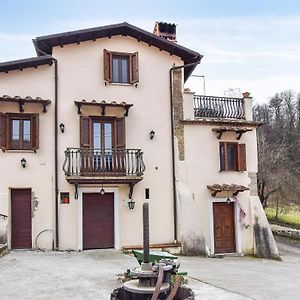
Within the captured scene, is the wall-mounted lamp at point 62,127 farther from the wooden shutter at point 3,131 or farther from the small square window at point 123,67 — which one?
the small square window at point 123,67

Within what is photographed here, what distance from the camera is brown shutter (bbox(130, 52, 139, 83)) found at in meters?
17.1

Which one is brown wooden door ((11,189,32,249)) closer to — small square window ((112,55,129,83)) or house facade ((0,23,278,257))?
house facade ((0,23,278,257))

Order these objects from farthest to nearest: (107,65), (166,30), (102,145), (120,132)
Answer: (166,30) → (107,65) → (120,132) → (102,145)

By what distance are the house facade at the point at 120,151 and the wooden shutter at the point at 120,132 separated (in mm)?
45

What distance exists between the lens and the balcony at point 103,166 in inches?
618

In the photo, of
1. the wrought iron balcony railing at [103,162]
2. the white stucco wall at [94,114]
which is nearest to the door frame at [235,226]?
the white stucco wall at [94,114]

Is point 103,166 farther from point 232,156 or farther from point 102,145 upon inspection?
point 232,156

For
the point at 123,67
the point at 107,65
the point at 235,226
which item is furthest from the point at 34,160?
the point at 235,226

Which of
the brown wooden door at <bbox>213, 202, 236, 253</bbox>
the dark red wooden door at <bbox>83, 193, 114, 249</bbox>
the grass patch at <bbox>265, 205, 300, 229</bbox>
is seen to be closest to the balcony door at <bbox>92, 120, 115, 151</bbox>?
the dark red wooden door at <bbox>83, 193, 114, 249</bbox>

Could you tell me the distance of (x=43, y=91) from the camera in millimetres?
16156

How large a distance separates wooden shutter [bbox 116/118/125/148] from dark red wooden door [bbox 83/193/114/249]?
2.05 metres

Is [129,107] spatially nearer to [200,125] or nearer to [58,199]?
[200,125]

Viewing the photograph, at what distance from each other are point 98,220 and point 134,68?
6299 millimetres

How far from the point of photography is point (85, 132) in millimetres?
16297
